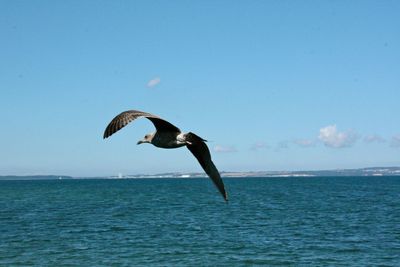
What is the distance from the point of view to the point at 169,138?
325 inches

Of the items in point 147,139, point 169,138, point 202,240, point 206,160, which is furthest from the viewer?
point 202,240

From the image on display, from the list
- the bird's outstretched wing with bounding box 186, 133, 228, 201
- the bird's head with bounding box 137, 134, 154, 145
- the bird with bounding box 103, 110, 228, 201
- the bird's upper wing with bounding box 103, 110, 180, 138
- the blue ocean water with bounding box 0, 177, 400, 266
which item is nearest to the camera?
the bird's upper wing with bounding box 103, 110, 180, 138

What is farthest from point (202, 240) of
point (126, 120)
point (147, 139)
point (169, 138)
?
point (126, 120)

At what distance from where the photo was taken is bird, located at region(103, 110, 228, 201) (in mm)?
7335

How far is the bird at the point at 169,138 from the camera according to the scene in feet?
24.1

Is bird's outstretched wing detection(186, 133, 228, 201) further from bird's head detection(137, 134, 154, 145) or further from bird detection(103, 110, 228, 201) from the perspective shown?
bird's head detection(137, 134, 154, 145)

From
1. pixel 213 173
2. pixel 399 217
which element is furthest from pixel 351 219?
pixel 213 173

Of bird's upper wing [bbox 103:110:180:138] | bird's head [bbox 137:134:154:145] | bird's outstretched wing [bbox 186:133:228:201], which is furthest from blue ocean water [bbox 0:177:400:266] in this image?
bird's upper wing [bbox 103:110:180:138]

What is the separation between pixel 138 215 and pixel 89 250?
29.8 meters

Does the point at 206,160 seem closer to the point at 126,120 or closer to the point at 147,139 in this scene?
the point at 147,139

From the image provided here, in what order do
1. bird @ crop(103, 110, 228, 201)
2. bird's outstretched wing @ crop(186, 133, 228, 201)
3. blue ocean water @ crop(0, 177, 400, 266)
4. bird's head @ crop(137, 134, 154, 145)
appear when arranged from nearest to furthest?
bird @ crop(103, 110, 228, 201)
bird's head @ crop(137, 134, 154, 145)
bird's outstretched wing @ crop(186, 133, 228, 201)
blue ocean water @ crop(0, 177, 400, 266)

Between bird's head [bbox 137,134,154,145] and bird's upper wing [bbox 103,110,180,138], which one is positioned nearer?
bird's upper wing [bbox 103,110,180,138]

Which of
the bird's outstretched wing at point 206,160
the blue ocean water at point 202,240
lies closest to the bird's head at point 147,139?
the bird's outstretched wing at point 206,160

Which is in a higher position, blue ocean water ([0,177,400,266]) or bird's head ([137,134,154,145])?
bird's head ([137,134,154,145])
